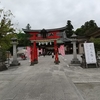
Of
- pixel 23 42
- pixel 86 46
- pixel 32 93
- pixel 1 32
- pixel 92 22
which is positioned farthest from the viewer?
pixel 92 22

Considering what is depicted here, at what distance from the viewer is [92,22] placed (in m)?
61.5

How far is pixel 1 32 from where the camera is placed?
13.6m

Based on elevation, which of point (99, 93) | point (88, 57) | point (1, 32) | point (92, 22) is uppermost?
point (92, 22)

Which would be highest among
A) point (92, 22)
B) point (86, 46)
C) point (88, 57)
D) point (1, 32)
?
point (92, 22)

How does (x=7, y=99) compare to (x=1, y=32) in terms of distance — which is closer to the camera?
(x=7, y=99)

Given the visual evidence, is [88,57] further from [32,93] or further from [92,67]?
[32,93]

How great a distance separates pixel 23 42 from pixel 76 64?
3070 centimetres

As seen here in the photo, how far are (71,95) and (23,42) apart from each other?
40.1 meters

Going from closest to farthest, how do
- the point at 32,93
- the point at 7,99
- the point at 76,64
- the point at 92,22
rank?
the point at 7,99
the point at 32,93
the point at 76,64
the point at 92,22

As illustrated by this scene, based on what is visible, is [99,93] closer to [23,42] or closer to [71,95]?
[71,95]

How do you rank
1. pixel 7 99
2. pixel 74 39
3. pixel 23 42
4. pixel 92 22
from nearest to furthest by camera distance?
1. pixel 7 99
2. pixel 74 39
3. pixel 23 42
4. pixel 92 22

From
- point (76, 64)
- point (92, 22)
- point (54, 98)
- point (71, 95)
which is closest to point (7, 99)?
point (54, 98)

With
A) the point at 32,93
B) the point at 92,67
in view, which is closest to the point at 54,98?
the point at 32,93

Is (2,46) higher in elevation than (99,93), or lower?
higher
